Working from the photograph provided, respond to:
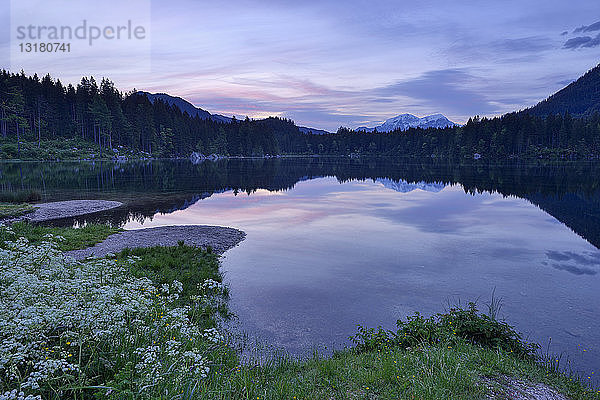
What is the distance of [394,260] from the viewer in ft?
72.5

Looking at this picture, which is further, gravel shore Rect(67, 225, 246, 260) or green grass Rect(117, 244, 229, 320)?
gravel shore Rect(67, 225, 246, 260)

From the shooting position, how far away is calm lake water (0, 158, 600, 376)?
548 inches

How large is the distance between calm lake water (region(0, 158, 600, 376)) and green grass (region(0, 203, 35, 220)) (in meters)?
7.86

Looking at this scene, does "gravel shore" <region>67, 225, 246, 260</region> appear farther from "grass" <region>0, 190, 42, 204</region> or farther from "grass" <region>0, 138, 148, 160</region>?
"grass" <region>0, 138, 148, 160</region>

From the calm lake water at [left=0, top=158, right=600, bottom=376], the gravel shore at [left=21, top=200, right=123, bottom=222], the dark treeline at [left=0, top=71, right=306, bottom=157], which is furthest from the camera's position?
the dark treeline at [left=0, top=71, right=306, bottom=157]

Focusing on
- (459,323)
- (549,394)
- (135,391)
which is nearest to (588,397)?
(549,394)

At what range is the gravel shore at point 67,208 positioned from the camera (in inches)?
1286

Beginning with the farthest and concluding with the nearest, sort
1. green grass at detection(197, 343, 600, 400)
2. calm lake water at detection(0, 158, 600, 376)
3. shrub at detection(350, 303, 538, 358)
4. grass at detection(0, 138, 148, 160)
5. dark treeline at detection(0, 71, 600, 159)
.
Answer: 1. dark treeline at detection(0, 71, 600, 159)
2. grass at detection(0, 138, 148, 160)
3. calm lake water at detection(0, 158, 600, 376)
4. shrub at detection(350, 303, 538, 358)
5. green grass at detection(197, 343, 600, 400)

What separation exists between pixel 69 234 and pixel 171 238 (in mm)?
6778

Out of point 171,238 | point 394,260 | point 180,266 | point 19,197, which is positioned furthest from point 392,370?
point 19,197

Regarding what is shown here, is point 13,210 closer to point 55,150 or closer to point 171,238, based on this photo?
point 171,238

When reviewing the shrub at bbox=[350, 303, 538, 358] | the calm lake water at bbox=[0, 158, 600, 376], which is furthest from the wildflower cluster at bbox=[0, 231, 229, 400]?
the shrub at bbox=[350, 303, 538, 358]

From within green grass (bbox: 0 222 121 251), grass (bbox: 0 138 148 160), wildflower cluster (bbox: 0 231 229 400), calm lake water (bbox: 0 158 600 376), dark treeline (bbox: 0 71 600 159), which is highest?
dark treeline (bbox: 0 71 600 159)

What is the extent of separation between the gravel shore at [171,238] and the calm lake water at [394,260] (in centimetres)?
150
